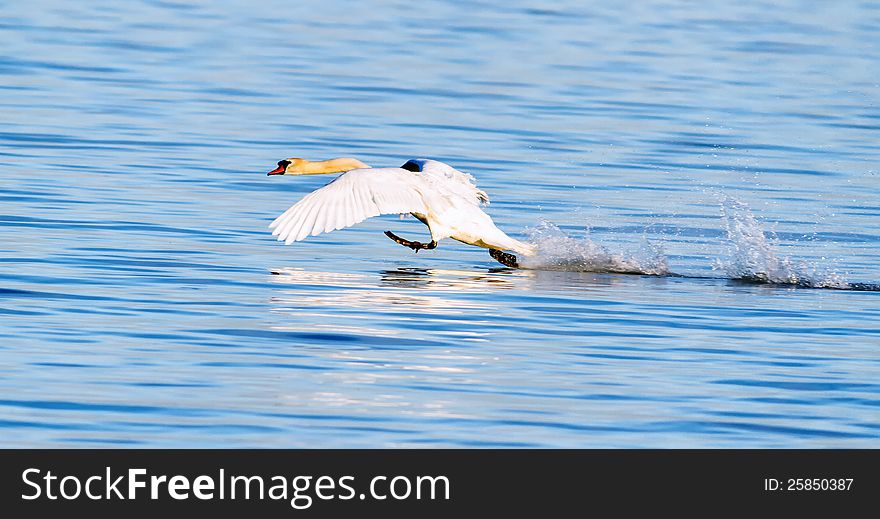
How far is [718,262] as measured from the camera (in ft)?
51.2

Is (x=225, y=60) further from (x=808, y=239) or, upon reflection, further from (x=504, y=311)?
(x=504, y=311)

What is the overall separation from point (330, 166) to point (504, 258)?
2.06 metres

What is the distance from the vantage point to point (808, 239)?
17.0 m

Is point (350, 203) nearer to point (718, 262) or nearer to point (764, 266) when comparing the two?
point (718, 262)

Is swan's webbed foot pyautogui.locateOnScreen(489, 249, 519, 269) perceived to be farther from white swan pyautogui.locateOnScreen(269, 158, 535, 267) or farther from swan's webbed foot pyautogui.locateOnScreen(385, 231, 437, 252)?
swan's webbed foot pyautogui.locateOnScreen(385, 231, 437, 252)

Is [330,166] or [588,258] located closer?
[588,258]

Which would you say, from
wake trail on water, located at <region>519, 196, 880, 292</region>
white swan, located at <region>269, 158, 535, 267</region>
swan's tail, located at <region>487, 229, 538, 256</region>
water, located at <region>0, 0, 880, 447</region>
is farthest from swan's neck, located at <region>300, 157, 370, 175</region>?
swan's tail, located at <region>487, 229, 538, 256</region>

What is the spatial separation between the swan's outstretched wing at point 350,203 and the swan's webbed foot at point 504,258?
2.45ft

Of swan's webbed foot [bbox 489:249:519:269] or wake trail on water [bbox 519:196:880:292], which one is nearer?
wake trail on water [bbox 519:196:880:292]

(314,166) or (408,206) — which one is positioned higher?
(314,166)

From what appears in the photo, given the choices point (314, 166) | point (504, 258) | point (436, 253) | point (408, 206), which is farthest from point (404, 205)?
point (314, 166)

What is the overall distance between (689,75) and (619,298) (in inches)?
668

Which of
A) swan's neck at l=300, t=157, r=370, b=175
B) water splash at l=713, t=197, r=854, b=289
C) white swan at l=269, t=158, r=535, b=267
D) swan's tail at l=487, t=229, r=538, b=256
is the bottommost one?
water splash at l=713, t=197, r=854, b=289

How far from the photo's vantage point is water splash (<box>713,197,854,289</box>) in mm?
14789
